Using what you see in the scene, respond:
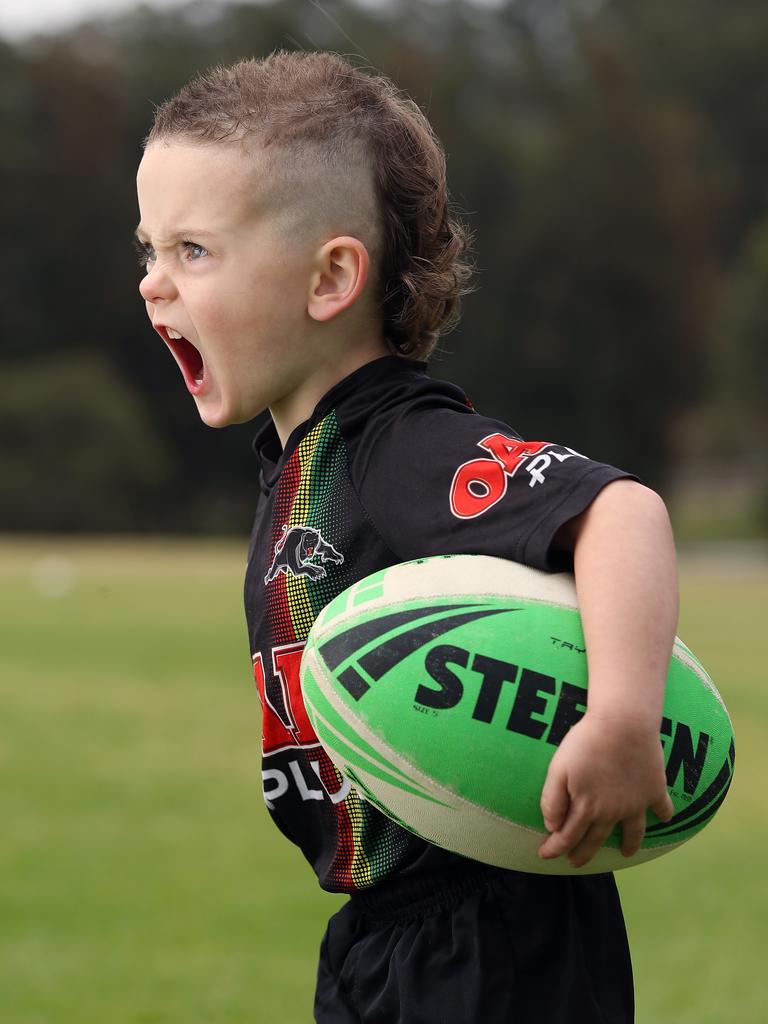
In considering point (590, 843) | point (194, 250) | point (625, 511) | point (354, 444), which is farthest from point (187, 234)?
point (590, 843)

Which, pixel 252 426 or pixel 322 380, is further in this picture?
pixel 252 426

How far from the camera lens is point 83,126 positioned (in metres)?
38.3

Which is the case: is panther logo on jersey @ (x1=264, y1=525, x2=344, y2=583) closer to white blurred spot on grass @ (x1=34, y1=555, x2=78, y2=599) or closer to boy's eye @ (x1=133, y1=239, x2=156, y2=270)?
boy's eye @ (x1=133, y1=239, x2=156, y2=270)

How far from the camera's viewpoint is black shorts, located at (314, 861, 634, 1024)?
2049 millimetres

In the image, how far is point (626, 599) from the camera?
179 cm

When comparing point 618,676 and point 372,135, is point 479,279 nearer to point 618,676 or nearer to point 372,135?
point 372,135

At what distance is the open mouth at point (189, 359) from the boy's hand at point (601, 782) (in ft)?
2.78

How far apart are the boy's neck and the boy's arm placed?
0.53 meters

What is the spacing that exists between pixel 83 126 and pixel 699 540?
19.4m

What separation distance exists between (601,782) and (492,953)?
42cm

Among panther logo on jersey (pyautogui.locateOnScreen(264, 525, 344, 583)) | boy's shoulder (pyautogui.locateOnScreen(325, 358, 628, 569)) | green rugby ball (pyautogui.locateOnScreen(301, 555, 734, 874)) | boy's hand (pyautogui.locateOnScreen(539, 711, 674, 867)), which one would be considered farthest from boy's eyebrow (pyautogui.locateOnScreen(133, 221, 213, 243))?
boy's hand (pyautogui.locateOnScreen(539, 711, 674, 867))

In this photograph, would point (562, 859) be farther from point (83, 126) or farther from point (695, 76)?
point (695, 76)

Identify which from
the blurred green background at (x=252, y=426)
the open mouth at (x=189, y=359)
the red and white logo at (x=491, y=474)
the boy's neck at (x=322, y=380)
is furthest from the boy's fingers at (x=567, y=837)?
the blurred green background at (x=252, y=426)

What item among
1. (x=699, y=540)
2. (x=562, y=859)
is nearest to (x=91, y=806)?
(x=562, y=859)
